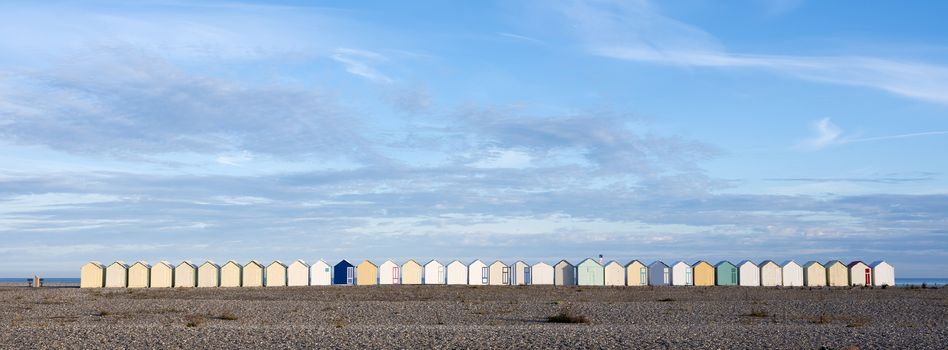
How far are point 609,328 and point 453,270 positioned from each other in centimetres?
4714

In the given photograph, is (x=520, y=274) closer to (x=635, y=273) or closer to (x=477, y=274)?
(x=477, y=274)

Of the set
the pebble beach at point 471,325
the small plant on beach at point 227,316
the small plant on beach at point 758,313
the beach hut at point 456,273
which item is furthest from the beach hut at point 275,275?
the small plant on beach at point 758,313

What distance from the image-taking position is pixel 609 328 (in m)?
25.1

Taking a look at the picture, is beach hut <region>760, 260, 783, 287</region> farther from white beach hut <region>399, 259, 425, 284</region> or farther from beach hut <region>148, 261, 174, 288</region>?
beach hut <region>148, 261, 174, 288</region>

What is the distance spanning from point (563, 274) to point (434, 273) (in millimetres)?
9321

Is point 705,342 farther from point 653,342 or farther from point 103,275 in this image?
point 103,275

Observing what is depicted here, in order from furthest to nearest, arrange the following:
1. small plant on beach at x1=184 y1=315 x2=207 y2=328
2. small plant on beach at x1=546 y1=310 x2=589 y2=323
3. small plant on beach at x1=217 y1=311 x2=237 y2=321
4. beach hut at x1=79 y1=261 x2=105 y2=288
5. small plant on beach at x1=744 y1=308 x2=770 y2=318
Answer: beach hut at x1=79 y1=261 x2=105 y2=288 < small plant on beach at x1=744 y1=308 x2=770 y2=318 < small plant on beach at x1=217 y1=311 x2=237 y2=321 < small plant on beach at x1=546 y1=310 x2=589 y2=323 < small plant on beach at x1=184 y1=315 x2=207 y2=328

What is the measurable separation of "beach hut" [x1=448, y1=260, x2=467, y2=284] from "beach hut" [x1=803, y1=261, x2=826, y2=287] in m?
25.1

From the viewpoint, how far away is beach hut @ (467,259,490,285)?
72438mm

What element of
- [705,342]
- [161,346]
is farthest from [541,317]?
[161,346]

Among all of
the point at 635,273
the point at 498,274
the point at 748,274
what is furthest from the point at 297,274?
the point at 748,274

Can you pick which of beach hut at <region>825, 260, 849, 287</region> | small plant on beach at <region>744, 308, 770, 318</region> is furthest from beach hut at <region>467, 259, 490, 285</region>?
small plant on beach at <region>744, 308, 770, 318</region>

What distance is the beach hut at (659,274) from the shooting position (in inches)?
2842

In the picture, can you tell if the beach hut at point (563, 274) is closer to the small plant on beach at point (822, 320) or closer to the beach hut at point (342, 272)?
the beach hut at point (342, 272)
